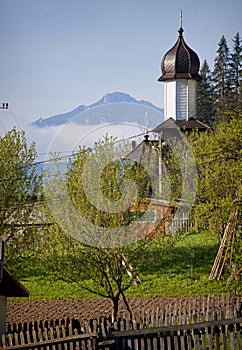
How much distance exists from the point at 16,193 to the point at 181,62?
2287 cm

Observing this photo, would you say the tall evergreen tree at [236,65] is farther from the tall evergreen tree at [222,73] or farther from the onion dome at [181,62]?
the onion dome at [181,62]

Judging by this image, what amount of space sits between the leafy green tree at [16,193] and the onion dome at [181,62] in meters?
21.3

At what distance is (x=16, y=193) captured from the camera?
2070cm

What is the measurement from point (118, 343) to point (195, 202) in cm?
1247

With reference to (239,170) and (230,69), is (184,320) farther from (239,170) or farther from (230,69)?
(230,69)

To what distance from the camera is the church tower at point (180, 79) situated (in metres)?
40.9

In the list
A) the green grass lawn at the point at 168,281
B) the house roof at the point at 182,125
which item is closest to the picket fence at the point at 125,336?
the green grass lawn at the point at 168,281

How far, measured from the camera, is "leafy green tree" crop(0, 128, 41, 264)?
65.5 ft

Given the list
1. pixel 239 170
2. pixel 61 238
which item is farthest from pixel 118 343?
pixel 239 170

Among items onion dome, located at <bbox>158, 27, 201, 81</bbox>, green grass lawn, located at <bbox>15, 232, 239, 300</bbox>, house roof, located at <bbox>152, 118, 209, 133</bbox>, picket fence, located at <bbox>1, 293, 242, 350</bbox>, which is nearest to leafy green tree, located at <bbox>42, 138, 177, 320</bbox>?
picket fence, located at <bbox>1, 293, 242, 350</bbox>

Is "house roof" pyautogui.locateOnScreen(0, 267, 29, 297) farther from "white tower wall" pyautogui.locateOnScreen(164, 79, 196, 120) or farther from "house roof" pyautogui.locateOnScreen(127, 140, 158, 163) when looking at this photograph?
"white tower wall" pyautogui.locateOnScreen(164, 79, 196, 120)

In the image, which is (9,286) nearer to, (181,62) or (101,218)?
(101,218)

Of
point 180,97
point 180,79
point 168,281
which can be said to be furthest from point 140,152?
point 180,97

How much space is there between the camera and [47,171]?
674 inches
